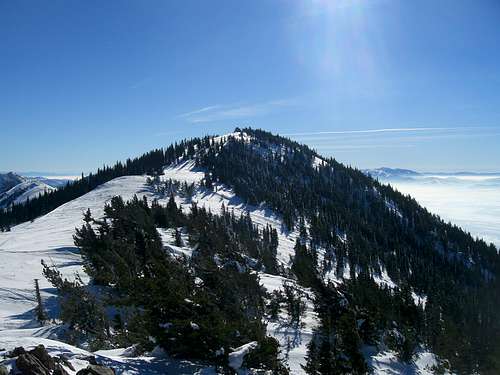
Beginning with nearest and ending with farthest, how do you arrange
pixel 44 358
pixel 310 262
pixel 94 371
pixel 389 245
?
pixel 44 358
pixel 94 371
pixel 310 262
pixel 389 245

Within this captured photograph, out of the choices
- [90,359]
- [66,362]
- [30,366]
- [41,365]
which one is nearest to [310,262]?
[90,359]

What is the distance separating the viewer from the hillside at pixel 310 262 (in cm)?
3058

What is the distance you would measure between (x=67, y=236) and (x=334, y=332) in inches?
2139

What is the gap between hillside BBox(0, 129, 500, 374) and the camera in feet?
100

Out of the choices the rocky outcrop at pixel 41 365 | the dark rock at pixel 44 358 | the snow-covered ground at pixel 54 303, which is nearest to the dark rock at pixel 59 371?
the rocky outcrop at pixel 41 365

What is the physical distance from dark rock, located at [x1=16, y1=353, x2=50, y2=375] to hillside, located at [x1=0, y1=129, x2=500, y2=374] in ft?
20.4

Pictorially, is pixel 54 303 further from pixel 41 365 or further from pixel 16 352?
pixel 41 365

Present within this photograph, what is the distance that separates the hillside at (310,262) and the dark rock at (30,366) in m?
6.22

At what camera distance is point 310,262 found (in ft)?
284

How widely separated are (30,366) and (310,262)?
7777cm

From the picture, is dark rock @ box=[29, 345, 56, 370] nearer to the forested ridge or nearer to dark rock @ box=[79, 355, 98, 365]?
dark rock @ box=[79, 355, 98, 365]

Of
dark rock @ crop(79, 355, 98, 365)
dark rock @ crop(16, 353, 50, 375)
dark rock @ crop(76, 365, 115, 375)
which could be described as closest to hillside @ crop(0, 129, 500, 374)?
dark rock @ crop(79, 355, 98, 365)

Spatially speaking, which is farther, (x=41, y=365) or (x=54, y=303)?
(x=54, y=303)

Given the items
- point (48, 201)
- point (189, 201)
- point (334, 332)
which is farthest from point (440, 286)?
point (48, 201)
